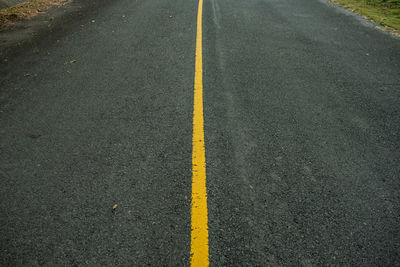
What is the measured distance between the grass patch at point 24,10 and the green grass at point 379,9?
10430 millimetres

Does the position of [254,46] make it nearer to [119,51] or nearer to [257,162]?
[119,51]

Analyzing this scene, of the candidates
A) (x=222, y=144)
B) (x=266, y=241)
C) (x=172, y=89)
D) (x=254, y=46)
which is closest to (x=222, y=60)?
(x=254, y=46)

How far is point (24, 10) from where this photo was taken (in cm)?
770

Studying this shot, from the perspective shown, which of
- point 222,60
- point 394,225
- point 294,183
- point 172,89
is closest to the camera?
point 394,225

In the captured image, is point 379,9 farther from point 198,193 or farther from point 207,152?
point 198,193

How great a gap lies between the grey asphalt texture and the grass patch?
2.42 meters

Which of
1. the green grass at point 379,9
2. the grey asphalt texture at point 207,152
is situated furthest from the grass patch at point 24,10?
the green grass at point 379,9

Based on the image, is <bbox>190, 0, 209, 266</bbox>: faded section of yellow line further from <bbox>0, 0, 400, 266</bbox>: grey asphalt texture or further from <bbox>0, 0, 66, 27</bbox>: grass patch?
<bbox>0, 0, 66, 27</bbox>: grass patch

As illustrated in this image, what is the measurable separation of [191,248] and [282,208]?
96 cm

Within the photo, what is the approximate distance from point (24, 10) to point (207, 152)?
334 inches

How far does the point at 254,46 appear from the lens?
5598 mm

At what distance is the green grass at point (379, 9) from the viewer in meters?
7.23

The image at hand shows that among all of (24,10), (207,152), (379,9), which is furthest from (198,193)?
(379,9)

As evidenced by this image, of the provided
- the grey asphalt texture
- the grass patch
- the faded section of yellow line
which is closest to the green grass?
the grey asphalt texture
